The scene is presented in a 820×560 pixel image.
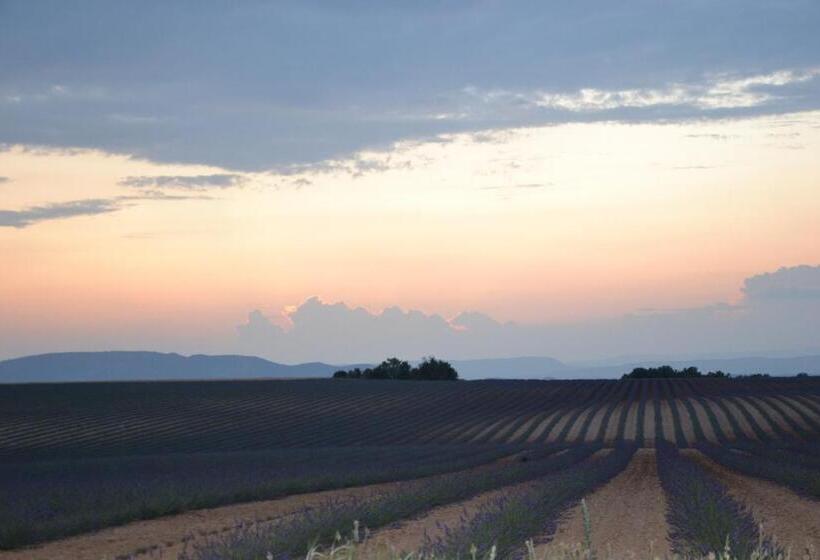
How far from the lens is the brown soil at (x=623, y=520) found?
47.1ft

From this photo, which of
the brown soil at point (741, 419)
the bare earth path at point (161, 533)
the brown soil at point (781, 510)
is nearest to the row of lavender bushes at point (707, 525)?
the brown soil at point (781, 510)

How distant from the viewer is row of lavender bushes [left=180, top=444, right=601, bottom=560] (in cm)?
1134

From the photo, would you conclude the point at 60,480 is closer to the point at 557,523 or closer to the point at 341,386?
the point at 557,523

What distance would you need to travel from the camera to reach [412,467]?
1176 inches

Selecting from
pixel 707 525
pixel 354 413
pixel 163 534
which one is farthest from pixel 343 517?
pixel 354 413

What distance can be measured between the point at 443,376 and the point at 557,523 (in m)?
96.5

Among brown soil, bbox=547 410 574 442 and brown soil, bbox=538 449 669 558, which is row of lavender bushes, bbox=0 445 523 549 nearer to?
brown soil, bbox=538 449 669 558

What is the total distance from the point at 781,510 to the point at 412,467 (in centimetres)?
1232

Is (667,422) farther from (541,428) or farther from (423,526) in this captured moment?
(423,526)

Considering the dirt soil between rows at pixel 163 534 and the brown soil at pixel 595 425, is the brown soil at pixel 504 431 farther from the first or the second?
the dirt soil between rows at pixel 163 534

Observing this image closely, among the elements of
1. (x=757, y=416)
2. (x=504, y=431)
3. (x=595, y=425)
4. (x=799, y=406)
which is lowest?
(x=504, y=431)

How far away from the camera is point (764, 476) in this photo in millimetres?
26219

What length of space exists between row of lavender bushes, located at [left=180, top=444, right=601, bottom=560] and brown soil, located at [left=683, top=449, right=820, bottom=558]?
5.17 meters

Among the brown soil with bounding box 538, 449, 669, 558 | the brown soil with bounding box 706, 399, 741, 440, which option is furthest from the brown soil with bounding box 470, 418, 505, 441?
the brown soil with bounding box 538, 449, 669, 558
